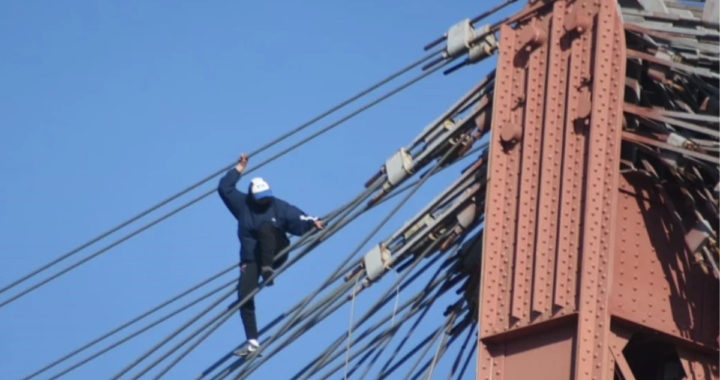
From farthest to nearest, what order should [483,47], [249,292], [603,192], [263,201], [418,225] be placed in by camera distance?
[263,201] < [249,292] < [418,225] < [483,47] < [603,192]

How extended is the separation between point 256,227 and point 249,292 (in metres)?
0.86

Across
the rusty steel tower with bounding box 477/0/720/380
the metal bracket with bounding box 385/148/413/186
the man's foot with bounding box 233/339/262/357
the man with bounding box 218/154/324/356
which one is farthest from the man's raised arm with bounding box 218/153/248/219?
the rusty steel tower with bounding box 477/0/720/380

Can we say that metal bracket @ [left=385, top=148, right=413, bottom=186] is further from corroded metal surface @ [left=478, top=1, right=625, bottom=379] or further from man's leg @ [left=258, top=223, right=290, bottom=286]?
man's leg @ [left=258, top=223, right=290, bottom=286]

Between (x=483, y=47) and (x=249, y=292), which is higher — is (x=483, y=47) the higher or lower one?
the higher one

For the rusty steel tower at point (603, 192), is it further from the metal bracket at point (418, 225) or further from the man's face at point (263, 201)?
the man's face at point (263, 201)

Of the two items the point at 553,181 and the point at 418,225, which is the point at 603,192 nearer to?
the point at 553,181

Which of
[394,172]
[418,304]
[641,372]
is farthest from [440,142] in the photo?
[641,372]

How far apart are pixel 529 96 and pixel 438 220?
1.97 m

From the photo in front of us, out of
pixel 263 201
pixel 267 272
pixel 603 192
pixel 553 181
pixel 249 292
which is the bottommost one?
pixel 603 192

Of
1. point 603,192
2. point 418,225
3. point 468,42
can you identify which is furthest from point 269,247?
point 603,192

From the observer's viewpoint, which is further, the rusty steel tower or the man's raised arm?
the man's raised arm

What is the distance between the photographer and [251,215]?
2219 cm

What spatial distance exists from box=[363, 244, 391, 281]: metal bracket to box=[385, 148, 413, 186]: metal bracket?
0.84 m

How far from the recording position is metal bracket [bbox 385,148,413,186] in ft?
66.9
